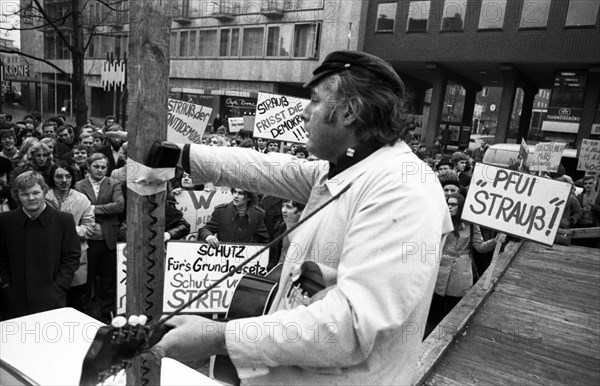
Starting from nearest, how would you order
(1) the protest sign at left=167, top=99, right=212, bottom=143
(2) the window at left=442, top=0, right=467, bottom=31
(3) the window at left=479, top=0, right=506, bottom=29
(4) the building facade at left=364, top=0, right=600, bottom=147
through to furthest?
1. (1) the protest sign at left=167, top=99, right=212, bottom=143
2. (4) the building facade at left=364, top=0, right=600, bottom=147
3. (3) the window at left=479, top=0, right=506, bottom=29
4. (2) the window at left=442, top=0, right=467, bottom=31

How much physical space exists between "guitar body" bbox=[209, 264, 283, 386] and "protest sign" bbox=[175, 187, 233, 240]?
164 inches

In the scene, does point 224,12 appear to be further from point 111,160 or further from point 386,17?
point 111,160

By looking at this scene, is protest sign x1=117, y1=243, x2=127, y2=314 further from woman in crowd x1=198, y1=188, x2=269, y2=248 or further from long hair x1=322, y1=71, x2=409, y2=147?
long hair x1=322, y1=71, x2=409, y2=147

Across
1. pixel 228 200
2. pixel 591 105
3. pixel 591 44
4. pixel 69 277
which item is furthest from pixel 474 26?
pixel 69 277

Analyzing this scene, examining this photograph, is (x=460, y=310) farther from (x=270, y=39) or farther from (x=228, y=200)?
(x=270, y=39)

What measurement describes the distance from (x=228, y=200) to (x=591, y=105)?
71.3 ft

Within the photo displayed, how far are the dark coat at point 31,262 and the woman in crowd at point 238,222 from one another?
56.9 inches

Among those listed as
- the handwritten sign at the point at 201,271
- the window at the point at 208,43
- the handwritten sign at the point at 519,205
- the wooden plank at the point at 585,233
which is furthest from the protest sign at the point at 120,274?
the window at the point at 208,43

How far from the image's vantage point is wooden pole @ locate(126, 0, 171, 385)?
5.33 ft

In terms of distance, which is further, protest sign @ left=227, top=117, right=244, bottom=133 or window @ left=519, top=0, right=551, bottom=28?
window @ left=519, top=0, right=551, bottom=28

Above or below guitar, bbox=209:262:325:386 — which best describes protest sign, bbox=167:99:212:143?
above

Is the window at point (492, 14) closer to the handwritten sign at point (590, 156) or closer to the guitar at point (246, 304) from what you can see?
the handwritten sign at point (590, 156)


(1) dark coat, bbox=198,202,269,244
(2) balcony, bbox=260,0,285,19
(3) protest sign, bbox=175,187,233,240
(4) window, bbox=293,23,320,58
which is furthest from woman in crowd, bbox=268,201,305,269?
(2) balcony, bbox=260,0,285,19

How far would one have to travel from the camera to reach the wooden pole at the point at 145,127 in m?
1.62
